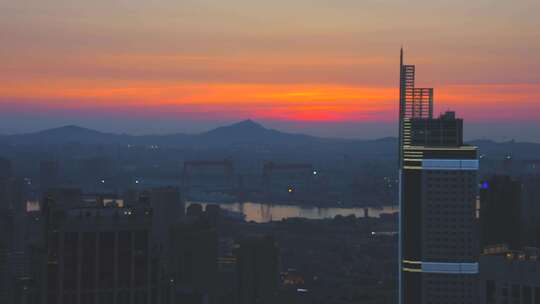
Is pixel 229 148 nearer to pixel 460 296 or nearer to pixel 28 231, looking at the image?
pixel 28 231

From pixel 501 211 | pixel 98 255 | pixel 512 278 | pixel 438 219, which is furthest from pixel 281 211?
pixel 98 255

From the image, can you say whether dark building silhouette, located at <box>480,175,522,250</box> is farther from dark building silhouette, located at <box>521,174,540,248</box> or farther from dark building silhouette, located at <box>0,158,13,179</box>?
dark building silhouette, located at <box>0,158,13,179</box>

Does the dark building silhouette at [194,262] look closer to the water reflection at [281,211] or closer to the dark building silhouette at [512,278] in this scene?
the dark building silhouette at [512,278]

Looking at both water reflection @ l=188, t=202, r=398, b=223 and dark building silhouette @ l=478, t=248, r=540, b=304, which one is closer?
dark building silhouette @ l=478, t=248, r=540, b=304

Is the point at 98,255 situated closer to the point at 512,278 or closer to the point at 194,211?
the point at 512,278

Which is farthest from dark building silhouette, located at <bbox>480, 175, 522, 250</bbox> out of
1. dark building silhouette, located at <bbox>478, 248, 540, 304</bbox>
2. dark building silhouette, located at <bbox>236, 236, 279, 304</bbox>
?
dark building silhouette, located at <bbox>478, 248, 540, 304</bbox>

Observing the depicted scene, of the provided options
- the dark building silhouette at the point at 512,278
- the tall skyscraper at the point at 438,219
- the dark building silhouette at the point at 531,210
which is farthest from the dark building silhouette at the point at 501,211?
the dark building silhouette at the point at 512,278
